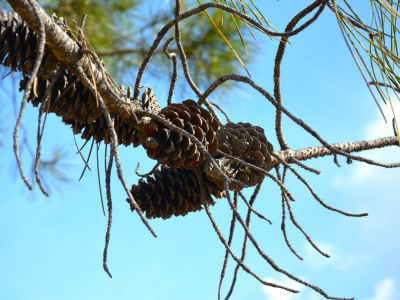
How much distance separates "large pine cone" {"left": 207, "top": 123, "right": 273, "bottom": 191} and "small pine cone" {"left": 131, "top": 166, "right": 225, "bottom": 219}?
5 centimetres

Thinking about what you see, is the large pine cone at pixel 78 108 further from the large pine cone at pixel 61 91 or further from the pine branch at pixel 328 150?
the pine branch at pixel 328 150

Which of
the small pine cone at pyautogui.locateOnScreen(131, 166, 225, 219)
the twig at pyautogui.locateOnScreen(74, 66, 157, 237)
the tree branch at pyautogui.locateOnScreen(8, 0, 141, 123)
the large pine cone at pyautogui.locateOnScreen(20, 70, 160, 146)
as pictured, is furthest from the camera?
the small pine cone at pyautogui.locateOnScreen(131, 166, 225, 219)

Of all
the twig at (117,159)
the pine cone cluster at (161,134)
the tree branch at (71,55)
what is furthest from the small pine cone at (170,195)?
the twig at (117,159)

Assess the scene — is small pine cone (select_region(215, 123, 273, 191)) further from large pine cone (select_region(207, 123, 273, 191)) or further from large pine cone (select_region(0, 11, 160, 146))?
large pine cone (select_region(0, 11, 160, 146))

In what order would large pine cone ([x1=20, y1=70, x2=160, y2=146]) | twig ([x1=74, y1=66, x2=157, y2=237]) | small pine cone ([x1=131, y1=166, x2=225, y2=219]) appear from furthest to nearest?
small pine cone ([x1=131, y1=166, x2=225, y2=219]) < large pine cone ([x1=20, y1=70, x2=160, y2=146]) < twig ([x1=74, y1=66, x2=157, y2=237])

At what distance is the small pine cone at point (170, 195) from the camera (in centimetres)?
70

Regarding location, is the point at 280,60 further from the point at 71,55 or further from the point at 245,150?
the point at 71,55

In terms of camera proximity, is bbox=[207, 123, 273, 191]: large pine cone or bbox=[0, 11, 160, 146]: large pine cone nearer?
bbox=[0, 11, 160, 146]: large pine cone

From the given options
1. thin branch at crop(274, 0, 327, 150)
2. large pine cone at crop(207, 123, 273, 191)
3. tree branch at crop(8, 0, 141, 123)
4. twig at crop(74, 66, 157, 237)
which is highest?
thin branch at crop(274, 0, 327, 150)

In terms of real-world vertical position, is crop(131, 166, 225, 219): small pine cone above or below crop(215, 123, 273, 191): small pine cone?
below

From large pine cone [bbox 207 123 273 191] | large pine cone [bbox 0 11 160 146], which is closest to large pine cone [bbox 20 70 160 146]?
large pine cone [bbox 0 11 160 146]

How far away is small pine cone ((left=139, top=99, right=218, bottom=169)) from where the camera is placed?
23.6 inches

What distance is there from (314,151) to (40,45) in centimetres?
56

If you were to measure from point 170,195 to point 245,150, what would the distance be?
4.9 inches
